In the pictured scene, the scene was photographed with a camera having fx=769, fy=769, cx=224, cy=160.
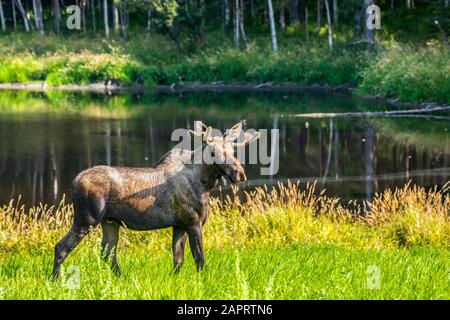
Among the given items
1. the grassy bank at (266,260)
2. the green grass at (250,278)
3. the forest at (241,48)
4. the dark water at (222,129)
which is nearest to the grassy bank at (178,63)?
the forest at (241,48)

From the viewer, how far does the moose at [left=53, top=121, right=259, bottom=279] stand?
8.33m

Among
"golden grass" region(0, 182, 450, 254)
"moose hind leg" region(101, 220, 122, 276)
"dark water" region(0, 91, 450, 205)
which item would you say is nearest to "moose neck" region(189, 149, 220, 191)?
"moose hind leg" region(101, 220, 122, 276)

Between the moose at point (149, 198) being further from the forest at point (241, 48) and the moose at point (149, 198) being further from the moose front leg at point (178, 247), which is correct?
the forest at point (241, 48)

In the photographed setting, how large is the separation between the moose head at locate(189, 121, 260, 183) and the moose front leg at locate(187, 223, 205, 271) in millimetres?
683

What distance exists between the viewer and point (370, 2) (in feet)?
171

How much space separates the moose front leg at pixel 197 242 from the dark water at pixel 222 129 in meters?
12.0

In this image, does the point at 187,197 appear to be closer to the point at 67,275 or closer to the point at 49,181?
the point at 67,275

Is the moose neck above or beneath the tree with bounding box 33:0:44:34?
beneath

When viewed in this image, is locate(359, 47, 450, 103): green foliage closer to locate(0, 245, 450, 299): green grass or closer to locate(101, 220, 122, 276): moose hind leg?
locate(0, 245, 450, 299): green grass

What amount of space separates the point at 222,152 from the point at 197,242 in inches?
44.1

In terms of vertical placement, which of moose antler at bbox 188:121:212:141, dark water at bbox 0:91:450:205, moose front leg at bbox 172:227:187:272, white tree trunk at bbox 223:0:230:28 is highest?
white tree trunk at bbox 223:0:230:28

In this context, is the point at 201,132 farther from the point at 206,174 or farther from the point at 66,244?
the point at 66,244

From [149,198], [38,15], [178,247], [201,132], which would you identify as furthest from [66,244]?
[38,15]
